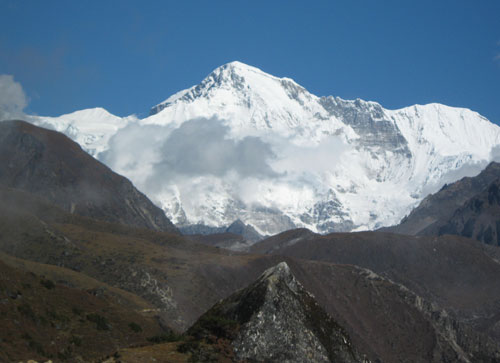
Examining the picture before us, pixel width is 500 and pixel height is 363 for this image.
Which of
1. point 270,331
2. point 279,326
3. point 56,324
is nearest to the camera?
point 270,331

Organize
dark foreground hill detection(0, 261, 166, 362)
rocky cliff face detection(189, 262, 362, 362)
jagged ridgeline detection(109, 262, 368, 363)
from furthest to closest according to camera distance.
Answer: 1. dark foreground hill detection(0, 261, 166, 362)
2. rocky cliff face detection(189, 262, 362, 362)
3. jagged ridgeline detection(109, 262, 368, 363)

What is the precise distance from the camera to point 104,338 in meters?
49.8

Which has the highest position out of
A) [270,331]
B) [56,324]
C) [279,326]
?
[56,324]

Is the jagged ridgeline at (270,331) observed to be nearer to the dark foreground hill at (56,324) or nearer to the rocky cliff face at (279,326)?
the rocky cliff face at (279,326)

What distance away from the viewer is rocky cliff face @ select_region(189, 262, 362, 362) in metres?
28.0

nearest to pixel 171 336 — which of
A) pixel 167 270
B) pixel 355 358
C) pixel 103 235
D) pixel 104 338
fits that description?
pixel 355 358

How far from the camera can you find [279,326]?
2834 centimetres

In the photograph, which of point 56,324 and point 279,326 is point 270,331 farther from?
point 56,324

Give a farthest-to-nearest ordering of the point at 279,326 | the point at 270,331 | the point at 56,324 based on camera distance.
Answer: the point at 56,324
the point at 279,326
the point at 270,331

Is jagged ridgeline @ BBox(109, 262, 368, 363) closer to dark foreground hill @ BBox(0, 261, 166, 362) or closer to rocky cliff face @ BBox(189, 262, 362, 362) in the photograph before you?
rocky cliff face @ BBox(189, 262, 362, 362)

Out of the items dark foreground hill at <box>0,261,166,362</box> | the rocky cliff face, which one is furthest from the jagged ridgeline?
dark foreground hill at <box>0,261,166,362</box>

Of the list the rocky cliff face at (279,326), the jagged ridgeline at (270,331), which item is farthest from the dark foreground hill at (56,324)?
the rocky cliff face at (279,326)

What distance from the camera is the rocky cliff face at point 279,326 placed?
1101 inches

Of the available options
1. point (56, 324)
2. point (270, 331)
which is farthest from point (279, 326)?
point (56, 324)
